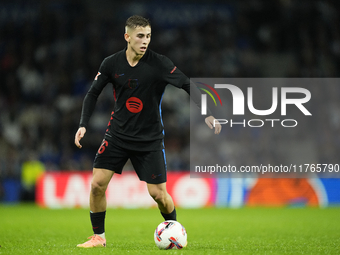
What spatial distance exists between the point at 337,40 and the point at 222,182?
8.07m

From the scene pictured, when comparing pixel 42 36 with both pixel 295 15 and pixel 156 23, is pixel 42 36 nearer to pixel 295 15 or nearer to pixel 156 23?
pixel 156 23

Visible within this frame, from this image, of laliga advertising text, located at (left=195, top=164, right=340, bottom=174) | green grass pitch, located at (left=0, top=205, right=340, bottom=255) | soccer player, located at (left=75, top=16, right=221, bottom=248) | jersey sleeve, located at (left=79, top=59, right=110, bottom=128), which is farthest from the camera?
laliga advertising text, located at (left=195, top=164, right=340, bottom=174)

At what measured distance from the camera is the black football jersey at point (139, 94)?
514 cm

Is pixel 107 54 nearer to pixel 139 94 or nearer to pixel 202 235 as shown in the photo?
pixel 202 235

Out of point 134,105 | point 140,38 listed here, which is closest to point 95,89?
point 134,105

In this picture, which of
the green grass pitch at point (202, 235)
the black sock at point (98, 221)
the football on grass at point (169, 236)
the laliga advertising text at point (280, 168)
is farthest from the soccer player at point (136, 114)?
the laliga advertising text at point (280, 168)

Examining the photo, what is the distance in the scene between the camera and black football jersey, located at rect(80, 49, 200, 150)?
16.9 ft

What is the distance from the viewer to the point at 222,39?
1819 cm

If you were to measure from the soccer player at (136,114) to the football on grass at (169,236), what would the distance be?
1.19ft

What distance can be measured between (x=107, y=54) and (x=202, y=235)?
12027mm

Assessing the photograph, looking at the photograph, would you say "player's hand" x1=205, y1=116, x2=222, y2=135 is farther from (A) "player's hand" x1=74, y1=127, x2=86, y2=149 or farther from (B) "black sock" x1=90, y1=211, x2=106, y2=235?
(B) "black sock" x1=90, y1=211, x2=106, y2=235

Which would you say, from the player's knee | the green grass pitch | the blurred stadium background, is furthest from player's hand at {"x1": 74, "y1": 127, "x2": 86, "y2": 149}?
the blurred stadium background

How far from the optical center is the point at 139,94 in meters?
5.14

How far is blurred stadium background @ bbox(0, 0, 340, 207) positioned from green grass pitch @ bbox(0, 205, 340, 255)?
5.32 m
